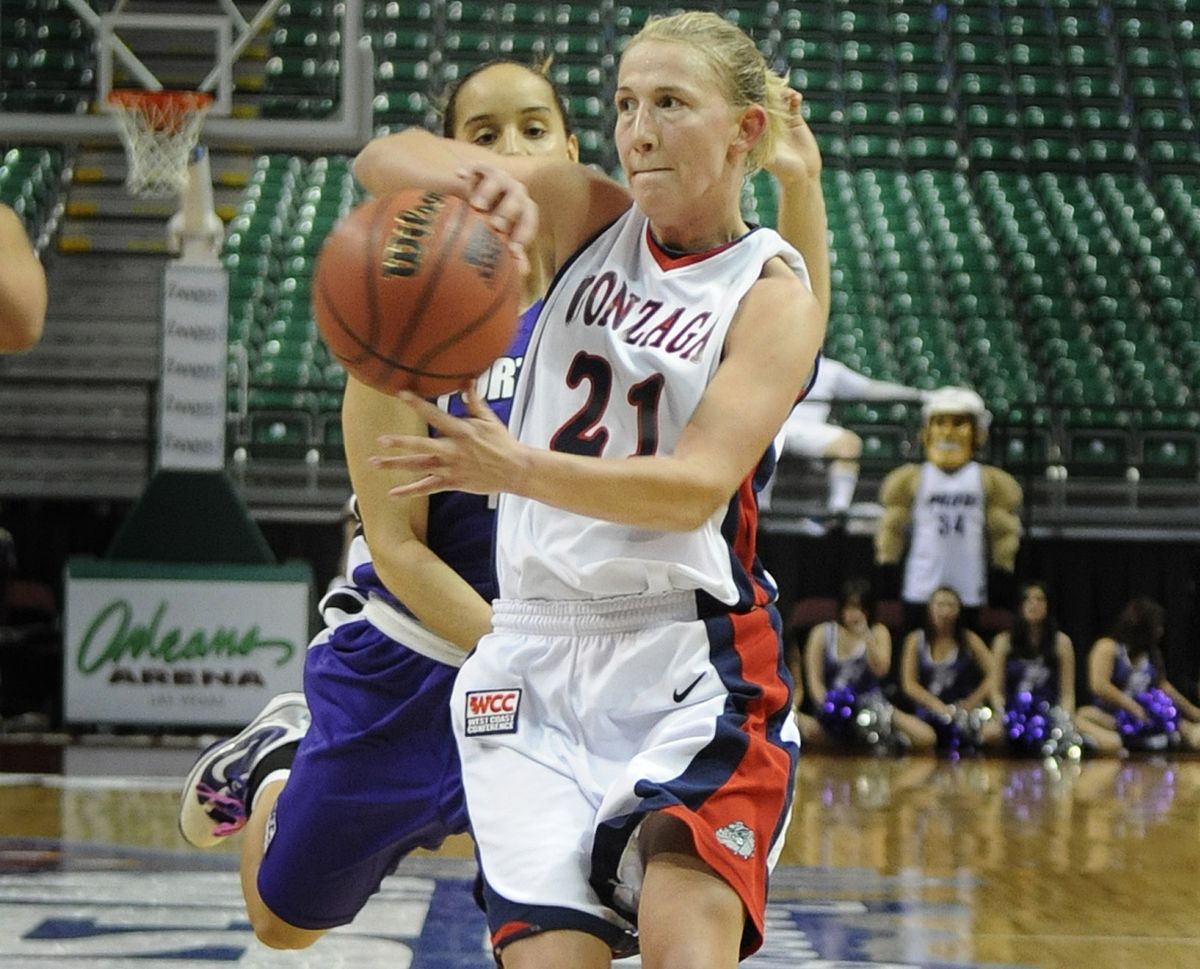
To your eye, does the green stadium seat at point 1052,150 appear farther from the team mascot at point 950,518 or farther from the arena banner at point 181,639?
the arena banner at point 181,639

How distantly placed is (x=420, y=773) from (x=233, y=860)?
3047 millimetres

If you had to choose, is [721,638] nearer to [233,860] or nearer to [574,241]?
[574,241]

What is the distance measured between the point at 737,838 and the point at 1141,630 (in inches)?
320

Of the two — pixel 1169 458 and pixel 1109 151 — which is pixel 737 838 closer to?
pixel 1169 458

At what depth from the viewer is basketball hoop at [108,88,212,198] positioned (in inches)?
346

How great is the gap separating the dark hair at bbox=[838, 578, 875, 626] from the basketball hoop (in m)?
3.87

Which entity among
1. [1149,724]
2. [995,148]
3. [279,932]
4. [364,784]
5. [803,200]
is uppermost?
[803,200]

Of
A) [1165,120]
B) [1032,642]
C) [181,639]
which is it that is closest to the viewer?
[181,639]

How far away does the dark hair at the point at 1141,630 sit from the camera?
10.0 meters

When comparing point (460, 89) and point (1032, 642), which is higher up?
point (460, 89)

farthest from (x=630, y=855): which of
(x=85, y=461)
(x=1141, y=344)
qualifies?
(x=1141, y=344)

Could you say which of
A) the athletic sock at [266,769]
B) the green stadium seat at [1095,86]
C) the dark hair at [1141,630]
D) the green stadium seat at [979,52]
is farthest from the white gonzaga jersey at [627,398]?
the green stadium seat at [979,52]

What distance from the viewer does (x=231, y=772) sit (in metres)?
3.81

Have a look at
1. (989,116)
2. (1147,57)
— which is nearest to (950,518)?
(989,116)
